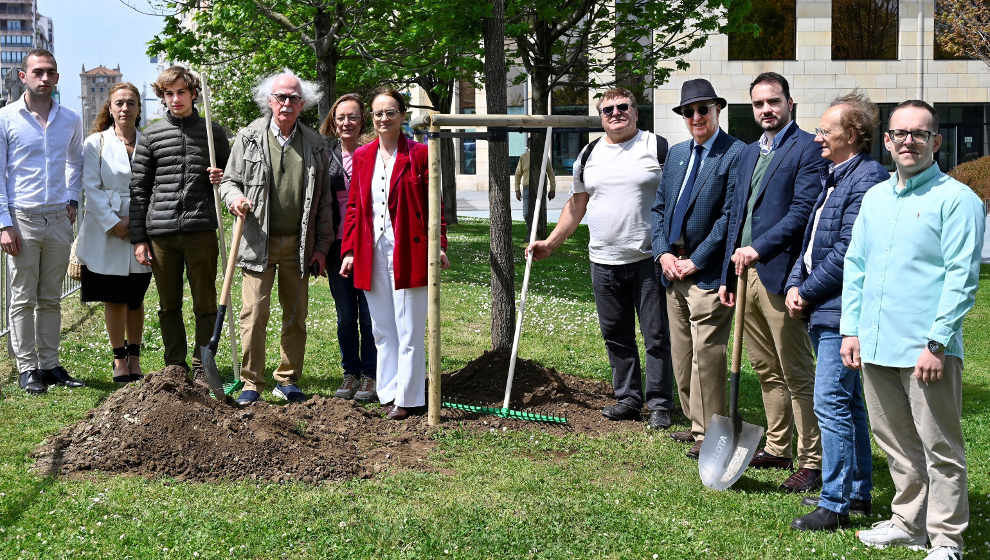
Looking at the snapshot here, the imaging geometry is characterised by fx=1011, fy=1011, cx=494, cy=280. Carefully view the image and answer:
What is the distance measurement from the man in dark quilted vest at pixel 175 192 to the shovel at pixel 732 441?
402cm

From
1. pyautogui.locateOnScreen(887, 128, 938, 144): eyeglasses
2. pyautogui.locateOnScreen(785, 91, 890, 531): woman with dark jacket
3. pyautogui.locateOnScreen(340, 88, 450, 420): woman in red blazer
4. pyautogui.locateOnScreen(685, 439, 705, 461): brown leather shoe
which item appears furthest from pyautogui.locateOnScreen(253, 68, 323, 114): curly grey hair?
pyautogui.locateOnScreen(887, 128, 938, 144): eyeglasses

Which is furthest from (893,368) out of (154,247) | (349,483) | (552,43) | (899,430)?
(552,43)

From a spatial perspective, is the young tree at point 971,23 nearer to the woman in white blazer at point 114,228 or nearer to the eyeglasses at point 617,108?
the eyeglasses at point 617,108

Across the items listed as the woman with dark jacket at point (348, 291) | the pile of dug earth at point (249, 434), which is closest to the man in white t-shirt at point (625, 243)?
Result: the pile of dug earth at point (249, 434)

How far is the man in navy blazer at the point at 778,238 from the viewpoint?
18.2ft

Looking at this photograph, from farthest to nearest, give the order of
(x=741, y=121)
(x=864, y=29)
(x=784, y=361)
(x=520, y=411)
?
(x=864, y=29) < (x=741, y=121) < (x=520, y=411) < (x=784, y=361)

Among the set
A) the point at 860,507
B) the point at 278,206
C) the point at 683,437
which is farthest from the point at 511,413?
the point at 860,507

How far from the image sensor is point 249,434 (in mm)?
6297

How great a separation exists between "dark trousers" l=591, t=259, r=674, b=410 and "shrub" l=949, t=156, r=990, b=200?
14810 millimetres

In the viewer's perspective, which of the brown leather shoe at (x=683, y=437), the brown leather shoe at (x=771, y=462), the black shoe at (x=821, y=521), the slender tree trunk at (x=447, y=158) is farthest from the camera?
the slender tree trunk at (x=447, y=158)

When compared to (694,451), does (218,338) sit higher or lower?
higher

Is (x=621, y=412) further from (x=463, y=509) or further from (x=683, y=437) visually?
(x=463, y=509)

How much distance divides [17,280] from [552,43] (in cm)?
1333

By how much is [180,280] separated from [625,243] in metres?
3.51
